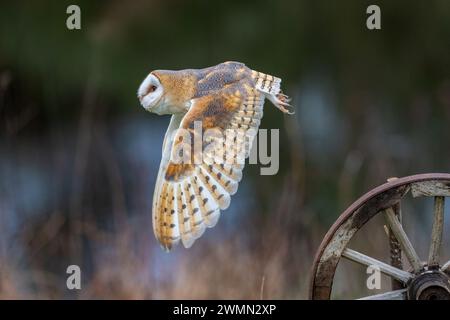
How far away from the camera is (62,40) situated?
5.32 meters

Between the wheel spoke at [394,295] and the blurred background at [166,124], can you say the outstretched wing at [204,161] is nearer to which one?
the wheel spoke at [394,295]

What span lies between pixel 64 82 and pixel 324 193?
1652mm

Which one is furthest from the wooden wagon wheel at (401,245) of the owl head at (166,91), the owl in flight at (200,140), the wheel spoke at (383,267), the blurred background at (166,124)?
the blurred background at (166,124)

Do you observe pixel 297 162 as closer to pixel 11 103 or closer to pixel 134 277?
pixel 134 277

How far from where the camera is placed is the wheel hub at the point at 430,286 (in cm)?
185

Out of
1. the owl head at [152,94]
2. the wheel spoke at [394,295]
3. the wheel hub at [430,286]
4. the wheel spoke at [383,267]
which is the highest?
the owl head at [152,94]

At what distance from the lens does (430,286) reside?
1.86m

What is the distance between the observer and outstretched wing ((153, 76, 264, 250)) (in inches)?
71.4

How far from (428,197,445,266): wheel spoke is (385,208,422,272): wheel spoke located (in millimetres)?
28

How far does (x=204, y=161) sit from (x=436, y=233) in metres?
0.51

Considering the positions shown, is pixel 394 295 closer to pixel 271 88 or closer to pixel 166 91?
pixel 271 88

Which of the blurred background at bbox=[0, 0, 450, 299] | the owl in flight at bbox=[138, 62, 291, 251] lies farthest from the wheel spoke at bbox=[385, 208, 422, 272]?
the blurred background at bbox=[0, 0, 450, 299]

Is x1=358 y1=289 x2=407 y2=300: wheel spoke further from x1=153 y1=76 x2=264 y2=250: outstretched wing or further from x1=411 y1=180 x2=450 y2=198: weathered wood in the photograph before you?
x1=153 y1=76 x2=264 y2=250: outstretched wing

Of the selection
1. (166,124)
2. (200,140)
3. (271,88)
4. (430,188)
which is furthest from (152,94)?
(166,124)
